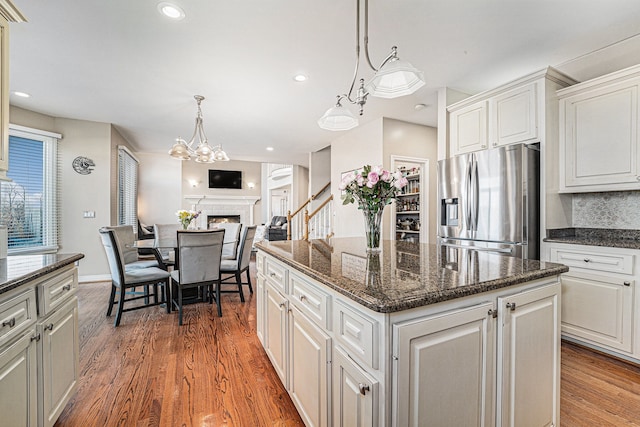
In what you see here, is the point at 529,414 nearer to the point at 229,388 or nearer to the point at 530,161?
the point at 229,388

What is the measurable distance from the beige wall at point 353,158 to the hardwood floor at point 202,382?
273cm

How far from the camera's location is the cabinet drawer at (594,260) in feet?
7.09

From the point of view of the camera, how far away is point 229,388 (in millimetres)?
1872

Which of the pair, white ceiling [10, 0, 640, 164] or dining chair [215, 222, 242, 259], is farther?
dining chair [215, 222, 242, 259]

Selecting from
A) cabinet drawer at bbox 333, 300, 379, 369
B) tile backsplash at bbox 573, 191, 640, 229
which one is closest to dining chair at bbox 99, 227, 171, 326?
cabinet drawer at bbox 333, 300, 379, 369

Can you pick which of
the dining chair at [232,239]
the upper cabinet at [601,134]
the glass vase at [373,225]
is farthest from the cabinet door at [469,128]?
the dining chair at [232,239]

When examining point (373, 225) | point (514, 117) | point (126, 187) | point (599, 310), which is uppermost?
point (514, 117)

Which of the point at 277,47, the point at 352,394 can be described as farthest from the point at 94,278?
the point at 352,394

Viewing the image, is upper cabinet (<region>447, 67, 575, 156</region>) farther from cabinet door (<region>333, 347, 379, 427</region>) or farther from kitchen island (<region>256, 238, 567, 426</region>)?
cabinet door (<region>333, 347, 379, 427</region>)

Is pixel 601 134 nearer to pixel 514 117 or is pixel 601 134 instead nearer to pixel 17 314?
pixel 514 117

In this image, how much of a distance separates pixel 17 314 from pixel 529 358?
6.80 ft

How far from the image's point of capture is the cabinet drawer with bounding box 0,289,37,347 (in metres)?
1.03

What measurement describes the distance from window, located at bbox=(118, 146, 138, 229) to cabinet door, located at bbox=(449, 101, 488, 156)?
18.0 ft

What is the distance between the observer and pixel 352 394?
1.00 metres
